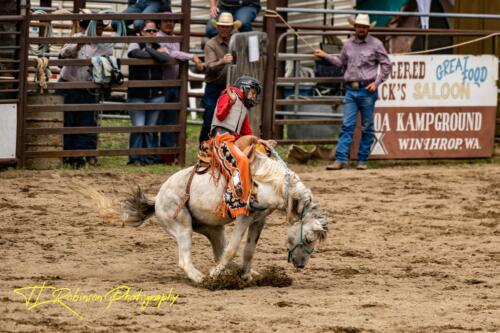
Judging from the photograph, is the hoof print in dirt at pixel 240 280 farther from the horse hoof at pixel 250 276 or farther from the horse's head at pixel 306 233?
the horse's head at pixel 306 233

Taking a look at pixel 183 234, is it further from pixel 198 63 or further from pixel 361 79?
pixel 361 79

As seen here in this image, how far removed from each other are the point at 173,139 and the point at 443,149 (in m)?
3.71

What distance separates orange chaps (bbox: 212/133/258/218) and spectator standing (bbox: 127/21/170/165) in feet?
19.8

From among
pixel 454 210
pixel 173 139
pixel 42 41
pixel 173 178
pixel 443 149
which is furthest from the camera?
pixel 443 149

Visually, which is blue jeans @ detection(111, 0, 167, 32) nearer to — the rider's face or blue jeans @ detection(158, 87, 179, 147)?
blue jeans @ detection(158, 87, 179, 147)

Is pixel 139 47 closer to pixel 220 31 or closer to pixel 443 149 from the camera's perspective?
pixel 220 31

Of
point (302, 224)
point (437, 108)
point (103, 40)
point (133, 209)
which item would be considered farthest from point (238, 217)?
point (437, 108)

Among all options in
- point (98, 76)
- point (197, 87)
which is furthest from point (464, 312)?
point (197, 87)

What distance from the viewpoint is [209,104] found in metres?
14.6

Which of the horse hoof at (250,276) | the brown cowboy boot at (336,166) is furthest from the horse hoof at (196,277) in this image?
the brown cowboy boot at (336,166)

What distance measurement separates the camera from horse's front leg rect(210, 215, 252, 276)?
8352mm

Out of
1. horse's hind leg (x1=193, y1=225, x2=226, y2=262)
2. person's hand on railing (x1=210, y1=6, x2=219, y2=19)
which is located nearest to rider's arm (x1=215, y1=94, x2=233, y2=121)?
horse's hind leg (x1=193, y1=225, x2=226, y2=262)

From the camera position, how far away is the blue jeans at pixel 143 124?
1470 cm

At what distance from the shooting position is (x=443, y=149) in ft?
52.5
